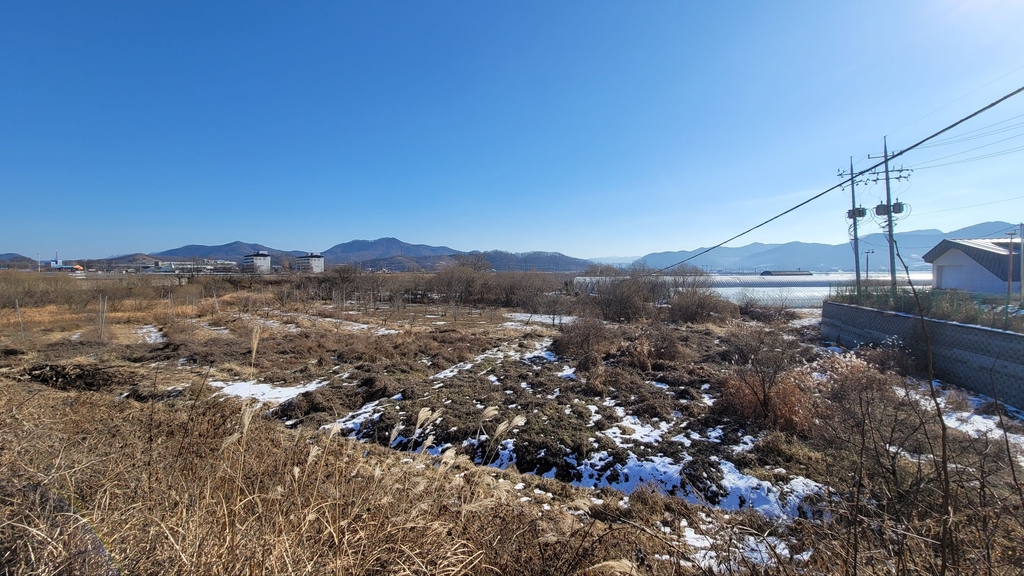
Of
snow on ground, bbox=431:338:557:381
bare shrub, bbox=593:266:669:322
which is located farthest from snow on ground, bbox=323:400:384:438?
bare shrub, bbox=593:266:669:322

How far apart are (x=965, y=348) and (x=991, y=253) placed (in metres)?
17.6

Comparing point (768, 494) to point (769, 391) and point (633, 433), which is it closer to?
point (633, 433)

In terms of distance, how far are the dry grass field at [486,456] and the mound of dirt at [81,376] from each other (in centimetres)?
8

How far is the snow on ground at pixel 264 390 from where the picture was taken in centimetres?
809

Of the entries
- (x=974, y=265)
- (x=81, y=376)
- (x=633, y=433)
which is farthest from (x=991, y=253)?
(x=81, y=376)

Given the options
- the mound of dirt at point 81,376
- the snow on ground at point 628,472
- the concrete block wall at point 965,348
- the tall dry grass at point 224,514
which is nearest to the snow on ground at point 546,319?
the concrete block wall at point 965,348

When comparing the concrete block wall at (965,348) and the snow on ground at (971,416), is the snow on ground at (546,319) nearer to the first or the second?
the concrete block wall at (965,348)

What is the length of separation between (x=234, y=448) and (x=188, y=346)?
13089 mm

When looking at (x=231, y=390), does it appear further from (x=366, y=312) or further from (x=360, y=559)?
(x=366, y=312)

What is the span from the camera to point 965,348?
913cm

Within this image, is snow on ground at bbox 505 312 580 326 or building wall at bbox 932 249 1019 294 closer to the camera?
building wall at bbox 932 249 1019 294

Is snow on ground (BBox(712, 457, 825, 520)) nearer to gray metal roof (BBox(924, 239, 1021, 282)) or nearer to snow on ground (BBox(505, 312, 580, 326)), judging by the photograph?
snow on ground (BBox(505, 312, 580, 326))

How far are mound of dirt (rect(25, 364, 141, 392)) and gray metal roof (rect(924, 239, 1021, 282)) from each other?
3323 cm

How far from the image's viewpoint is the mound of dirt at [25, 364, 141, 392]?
8.22m
